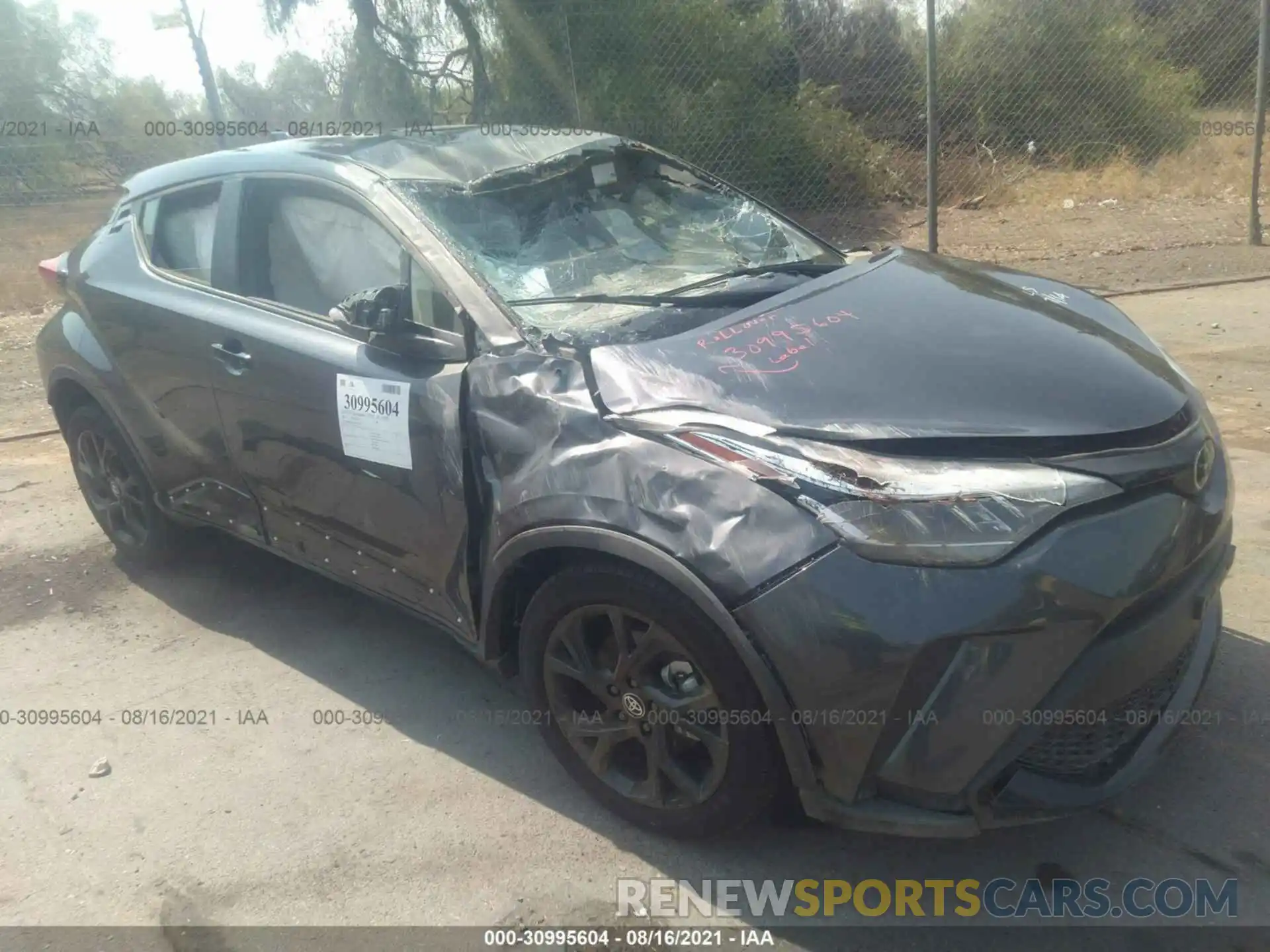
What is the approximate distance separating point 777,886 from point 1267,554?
98.7 inches

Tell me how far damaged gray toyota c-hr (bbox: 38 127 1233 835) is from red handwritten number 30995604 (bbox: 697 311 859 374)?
0.04ft

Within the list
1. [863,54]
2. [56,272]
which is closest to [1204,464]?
[56,272]

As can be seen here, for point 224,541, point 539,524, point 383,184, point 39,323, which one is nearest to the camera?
point 539,524

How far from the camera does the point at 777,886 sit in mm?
2555

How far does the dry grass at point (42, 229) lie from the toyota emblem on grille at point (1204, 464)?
12587 millimetres

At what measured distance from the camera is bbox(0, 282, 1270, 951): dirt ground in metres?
2.59

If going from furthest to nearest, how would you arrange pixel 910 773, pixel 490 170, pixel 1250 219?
pixel 1250 219
pixel 490 170
pixel 910 773

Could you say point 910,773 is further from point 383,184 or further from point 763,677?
point 383,184

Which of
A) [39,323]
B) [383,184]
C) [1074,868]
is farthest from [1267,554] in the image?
[39,323]

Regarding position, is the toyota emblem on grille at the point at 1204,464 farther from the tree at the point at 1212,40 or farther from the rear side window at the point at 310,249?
the tree at the point at 1212,40

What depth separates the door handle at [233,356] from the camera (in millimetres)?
3484

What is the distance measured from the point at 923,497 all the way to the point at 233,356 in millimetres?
2445

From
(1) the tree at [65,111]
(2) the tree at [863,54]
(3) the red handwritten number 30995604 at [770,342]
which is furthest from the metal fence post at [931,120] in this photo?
(1) the tree at [65,111]

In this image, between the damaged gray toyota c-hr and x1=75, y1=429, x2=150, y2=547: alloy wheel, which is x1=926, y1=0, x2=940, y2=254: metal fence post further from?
x1=75, y1=429, x2=150, y2=547: alloy wheel
